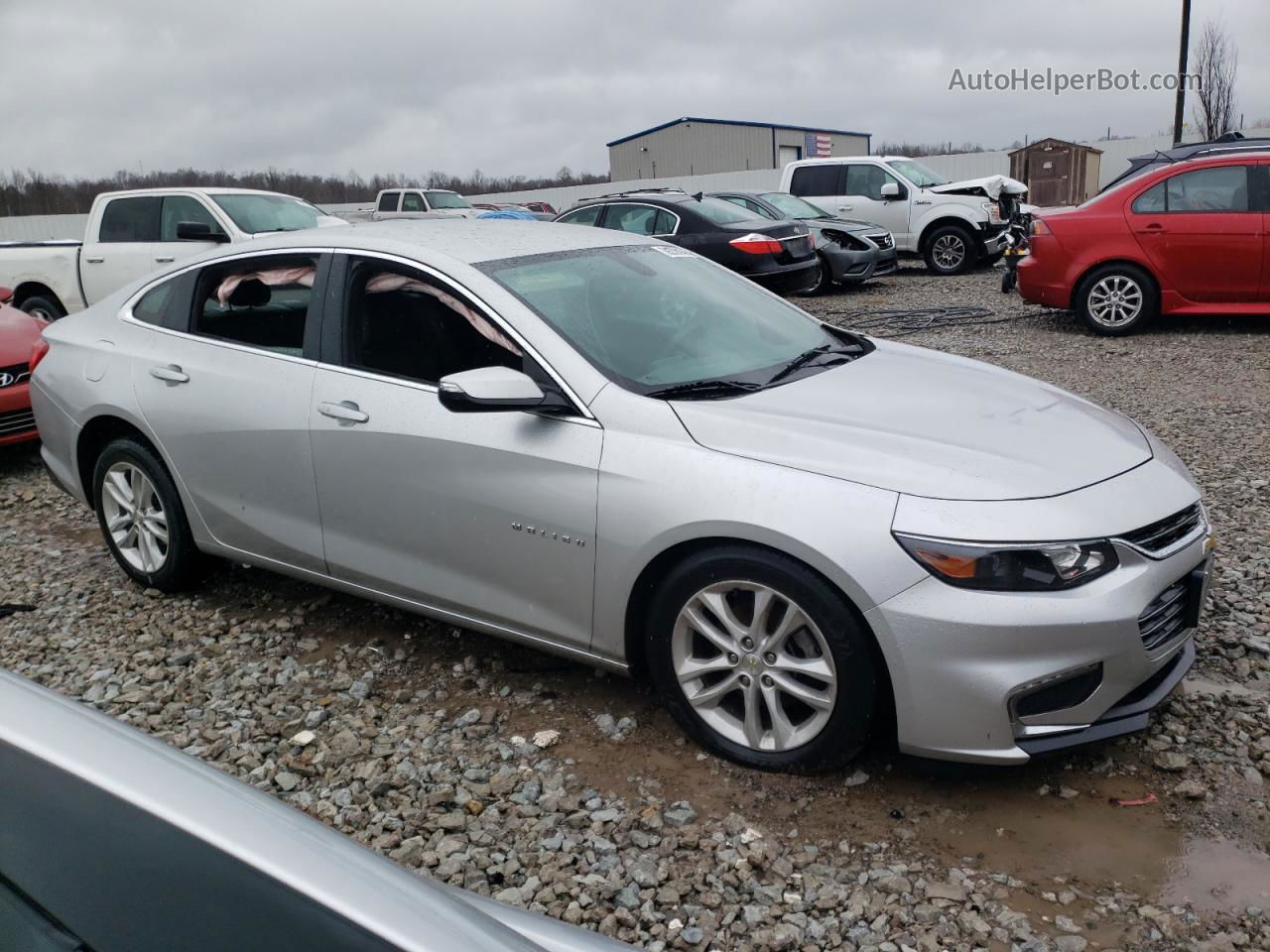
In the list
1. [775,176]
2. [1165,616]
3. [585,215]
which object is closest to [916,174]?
[585,215]

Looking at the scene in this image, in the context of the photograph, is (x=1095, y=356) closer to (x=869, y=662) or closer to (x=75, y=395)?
(x=869, y=662)

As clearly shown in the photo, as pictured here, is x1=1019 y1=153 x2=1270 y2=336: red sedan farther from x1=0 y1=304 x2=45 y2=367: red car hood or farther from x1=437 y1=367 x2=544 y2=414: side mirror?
x1=0 y1=304 x2=45 y2=367: red car hood

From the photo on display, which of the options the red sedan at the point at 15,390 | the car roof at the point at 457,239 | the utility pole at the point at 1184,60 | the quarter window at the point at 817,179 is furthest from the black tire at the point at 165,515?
the utility pole at the point at 1184,60

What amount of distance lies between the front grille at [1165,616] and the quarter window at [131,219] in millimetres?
10338

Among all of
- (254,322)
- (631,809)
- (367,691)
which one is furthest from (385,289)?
(631,809)

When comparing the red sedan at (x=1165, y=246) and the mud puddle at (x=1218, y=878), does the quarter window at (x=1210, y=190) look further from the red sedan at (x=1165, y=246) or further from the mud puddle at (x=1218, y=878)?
the mud puddle at (x=1218, y=878)

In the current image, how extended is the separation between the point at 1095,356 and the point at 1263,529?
4698 millimetres

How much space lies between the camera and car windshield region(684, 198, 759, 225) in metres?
12.8

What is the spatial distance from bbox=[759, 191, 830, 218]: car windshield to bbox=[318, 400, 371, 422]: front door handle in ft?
41.3

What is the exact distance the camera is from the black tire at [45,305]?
11.5 meters

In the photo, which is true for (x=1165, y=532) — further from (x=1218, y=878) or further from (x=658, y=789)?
(x=658, y=789)

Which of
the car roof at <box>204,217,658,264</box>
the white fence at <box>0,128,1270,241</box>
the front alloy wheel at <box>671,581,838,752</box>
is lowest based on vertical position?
the front alloy wheel at <box>671,581,838,752</box>

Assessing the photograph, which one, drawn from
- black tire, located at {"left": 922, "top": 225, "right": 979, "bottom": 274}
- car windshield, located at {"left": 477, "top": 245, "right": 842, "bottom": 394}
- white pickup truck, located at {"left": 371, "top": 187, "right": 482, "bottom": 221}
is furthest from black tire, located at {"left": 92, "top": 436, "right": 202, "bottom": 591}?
white pickup truck, located at {"left": 371, "top": 187, "right": 482, "bottom": 221}

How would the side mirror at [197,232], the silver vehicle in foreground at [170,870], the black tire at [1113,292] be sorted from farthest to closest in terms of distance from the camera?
the side mirror at [197,232], the black tire at [1113,292], the silver vehicle in foreground at [170,870]
